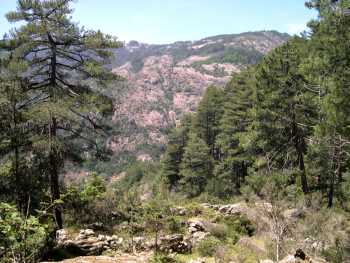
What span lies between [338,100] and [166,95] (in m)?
167

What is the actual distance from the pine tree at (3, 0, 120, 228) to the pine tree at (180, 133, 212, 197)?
2147cm

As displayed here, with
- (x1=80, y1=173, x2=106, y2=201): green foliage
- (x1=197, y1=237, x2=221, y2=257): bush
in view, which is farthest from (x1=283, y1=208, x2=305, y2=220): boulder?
(x1=80, y1=173, x2=106, y2=201): green foliage

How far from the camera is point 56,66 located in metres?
15.6

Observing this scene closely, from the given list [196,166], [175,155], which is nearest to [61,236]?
[196,166]

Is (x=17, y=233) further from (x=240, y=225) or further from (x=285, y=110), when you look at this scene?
(x=285, y=110)

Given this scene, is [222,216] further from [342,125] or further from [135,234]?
[342,125]

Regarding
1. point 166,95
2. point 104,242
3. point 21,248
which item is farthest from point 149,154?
point 21,248

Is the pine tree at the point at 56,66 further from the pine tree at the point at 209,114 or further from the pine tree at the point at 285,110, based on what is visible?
the pine tree at the point at 209,114

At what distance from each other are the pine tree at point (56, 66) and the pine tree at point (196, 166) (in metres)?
21.5

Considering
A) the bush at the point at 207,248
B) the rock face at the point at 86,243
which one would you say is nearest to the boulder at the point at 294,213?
the bush at the point at 207,248

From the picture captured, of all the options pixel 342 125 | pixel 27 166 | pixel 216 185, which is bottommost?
pixel 216 185

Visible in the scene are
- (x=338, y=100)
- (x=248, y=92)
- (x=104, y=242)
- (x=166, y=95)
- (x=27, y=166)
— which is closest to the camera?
(x=338, y=100)

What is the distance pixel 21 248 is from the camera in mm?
5348

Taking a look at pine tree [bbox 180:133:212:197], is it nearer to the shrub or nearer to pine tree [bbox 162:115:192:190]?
pine tree [bbox 162:115:192:190]
